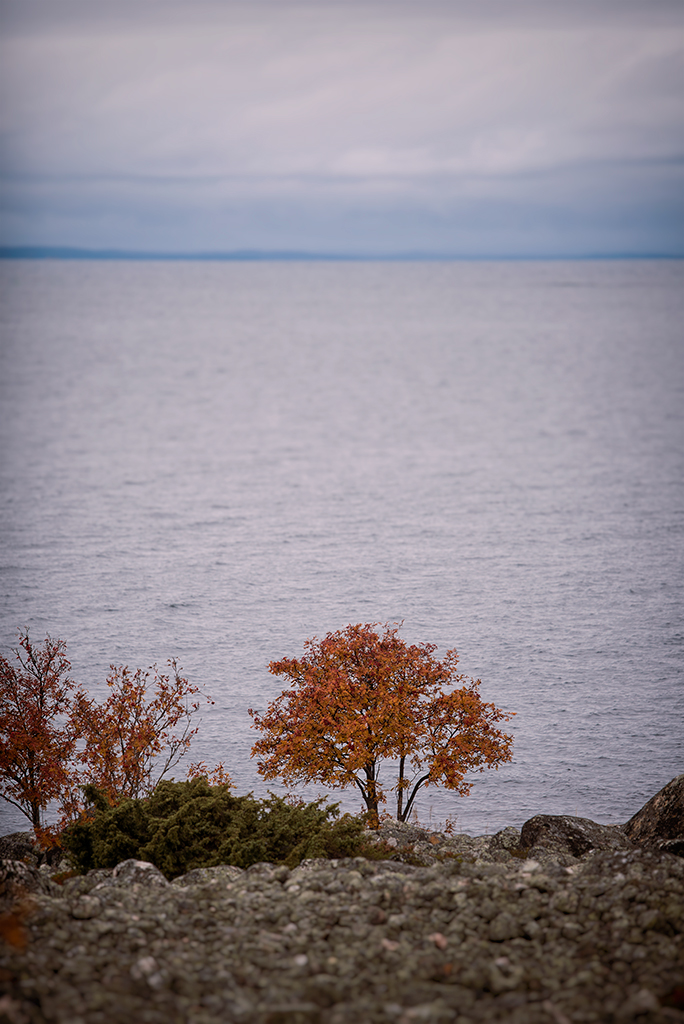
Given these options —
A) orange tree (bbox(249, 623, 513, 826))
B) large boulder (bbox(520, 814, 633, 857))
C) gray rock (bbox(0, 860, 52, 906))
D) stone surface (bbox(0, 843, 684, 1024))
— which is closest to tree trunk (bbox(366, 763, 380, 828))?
orange tree (bbox(249, 623, 513, 826))

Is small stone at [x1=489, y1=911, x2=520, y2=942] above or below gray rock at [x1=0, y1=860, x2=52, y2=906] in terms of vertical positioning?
below

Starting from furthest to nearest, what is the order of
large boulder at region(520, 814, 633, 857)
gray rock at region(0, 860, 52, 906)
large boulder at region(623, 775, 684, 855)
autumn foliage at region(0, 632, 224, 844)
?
autumn foliage at region(0, 632, 224, 844), large boulder at region(520, 814, 633, 857), large boulder at region(623, 775, 684, 855), gray rock at region(0, 860, 52, 906)

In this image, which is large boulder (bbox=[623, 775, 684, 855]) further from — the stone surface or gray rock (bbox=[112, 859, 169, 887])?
gray rock (bbox=[112, 859, 169, 887])

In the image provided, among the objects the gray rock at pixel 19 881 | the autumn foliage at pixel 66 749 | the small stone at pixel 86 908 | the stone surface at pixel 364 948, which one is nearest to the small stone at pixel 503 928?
the stone surface at pixel 364 948

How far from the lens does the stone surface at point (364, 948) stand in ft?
45.1

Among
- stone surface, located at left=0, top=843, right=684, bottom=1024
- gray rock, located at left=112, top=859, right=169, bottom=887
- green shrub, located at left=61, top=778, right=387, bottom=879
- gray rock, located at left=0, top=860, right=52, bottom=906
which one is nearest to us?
stone surface, located at left=0, top=843, right=684, bottom=1024

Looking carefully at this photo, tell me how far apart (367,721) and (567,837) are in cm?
903

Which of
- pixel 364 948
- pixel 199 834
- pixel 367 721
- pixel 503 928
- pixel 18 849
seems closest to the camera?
pixel 364 948

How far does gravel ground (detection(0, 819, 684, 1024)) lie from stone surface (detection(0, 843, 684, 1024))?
3 cm

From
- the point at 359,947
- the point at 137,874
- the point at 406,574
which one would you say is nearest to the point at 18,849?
the point at 137,874

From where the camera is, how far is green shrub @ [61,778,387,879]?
23.5 meters

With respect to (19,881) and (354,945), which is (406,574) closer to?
(19,881)

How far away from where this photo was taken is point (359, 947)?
1608 centimetres

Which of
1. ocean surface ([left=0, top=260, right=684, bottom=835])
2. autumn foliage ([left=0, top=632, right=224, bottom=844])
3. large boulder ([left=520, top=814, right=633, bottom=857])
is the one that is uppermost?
ocean surface ([left=0, top=260, right=684, bottom=835])
